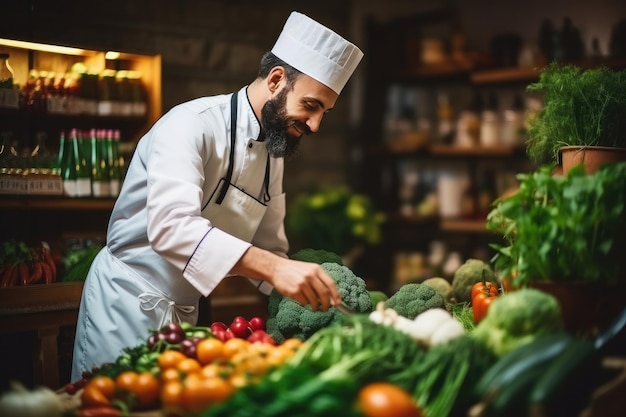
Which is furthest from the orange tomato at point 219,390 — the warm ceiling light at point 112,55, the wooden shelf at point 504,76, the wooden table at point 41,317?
the wooden shelf at point 504,76

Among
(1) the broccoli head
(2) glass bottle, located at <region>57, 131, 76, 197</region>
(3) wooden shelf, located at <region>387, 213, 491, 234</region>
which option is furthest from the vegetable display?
(3) wooden shelf, located at <region>387, 213, 491, 234</region>

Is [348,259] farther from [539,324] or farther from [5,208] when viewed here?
[539,324]

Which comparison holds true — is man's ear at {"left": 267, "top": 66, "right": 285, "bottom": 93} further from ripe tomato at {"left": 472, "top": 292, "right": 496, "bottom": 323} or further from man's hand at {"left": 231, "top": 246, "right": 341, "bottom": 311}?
ripe tomato at {"left": 472, "top": 292, "right": 496, "bottom": 323}

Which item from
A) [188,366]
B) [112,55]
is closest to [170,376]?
[188,366]

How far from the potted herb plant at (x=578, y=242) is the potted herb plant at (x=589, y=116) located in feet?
0.91

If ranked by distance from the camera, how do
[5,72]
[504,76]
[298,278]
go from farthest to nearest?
[504,76], [5,72], [298,278]

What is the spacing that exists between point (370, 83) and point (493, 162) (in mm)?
1079

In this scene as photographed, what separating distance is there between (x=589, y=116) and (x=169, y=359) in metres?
1.34

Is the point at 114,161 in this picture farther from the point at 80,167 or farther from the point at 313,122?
the point at 313,122

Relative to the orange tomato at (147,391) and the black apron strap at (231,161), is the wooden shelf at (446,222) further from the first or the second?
the orange tomato at (147,391)

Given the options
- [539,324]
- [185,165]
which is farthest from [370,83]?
[539,324]

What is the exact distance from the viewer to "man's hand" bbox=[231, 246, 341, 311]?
167 centimetres

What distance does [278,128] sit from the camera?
2.15 metres

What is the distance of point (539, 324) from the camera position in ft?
4.57
